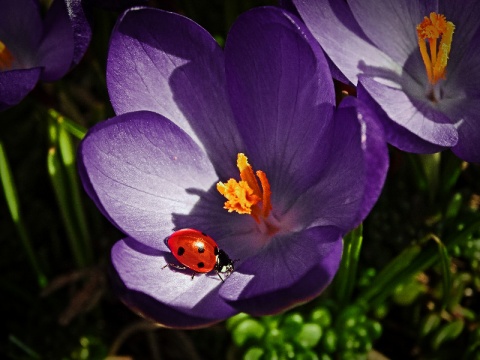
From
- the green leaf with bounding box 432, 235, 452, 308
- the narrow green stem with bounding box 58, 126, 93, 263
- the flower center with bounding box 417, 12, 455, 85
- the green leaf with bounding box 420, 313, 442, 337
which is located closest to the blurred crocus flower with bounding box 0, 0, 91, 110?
the narrow green stem with bounding box 58, 126, 93, 263

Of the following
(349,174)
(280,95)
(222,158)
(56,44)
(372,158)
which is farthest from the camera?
(56,44)

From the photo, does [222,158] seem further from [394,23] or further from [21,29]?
[21,29]

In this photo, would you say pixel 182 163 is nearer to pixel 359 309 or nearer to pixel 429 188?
pixel 359 309

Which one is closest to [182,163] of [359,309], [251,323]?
[251,323]

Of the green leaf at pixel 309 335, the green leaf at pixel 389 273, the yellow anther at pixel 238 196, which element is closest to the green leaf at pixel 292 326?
the green leaf at pixel 309 335

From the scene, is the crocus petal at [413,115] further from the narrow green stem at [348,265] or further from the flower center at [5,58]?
the flower center at [5,58]

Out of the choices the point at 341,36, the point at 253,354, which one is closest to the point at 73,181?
the point at 253,354

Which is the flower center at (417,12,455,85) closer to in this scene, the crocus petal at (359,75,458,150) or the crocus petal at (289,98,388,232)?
the crocus petal at (359,75,458,150)
